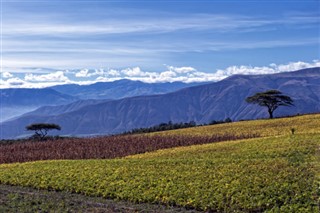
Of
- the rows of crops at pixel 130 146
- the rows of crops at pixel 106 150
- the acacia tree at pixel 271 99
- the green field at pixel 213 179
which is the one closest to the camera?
the green field at pixel 213 179

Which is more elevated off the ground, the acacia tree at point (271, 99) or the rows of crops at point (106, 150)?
the acacia tree at point (271, 99)

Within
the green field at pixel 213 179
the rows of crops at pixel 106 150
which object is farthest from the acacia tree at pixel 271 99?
the green field at pixel 213 179

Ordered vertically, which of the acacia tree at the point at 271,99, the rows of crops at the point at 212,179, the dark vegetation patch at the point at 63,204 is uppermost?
the acacia tree at the point at 271,99

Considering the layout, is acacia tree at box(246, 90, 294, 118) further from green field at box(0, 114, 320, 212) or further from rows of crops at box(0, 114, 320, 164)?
green field at box(0, 114, 320, 212)

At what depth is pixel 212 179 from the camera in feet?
95.6

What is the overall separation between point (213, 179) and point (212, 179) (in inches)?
2.8

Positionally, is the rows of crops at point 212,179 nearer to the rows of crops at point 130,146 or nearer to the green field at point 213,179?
the green field at point 213,179

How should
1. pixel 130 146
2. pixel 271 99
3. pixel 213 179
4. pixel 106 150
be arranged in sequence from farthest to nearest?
1. pixel 271 99
2. pixel 130 146
3. pixel 106 150
4. pixel 213 179

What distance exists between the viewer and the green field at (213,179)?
24516 mm

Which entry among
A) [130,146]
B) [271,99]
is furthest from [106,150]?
[271,99]

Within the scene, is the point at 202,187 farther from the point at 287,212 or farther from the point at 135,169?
the point at 135,169

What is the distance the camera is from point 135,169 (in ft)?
116

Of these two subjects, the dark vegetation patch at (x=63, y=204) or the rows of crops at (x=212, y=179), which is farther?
the dark vegetation patch at (x=63, y=204)

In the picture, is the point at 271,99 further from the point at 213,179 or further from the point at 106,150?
the point at 213,179
